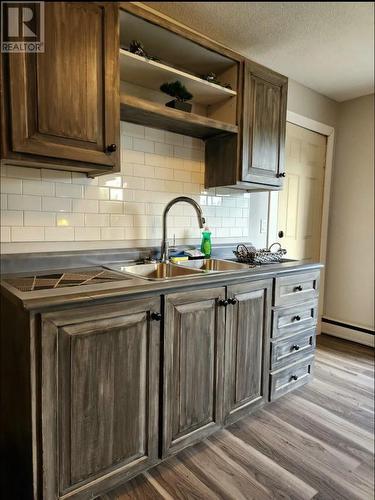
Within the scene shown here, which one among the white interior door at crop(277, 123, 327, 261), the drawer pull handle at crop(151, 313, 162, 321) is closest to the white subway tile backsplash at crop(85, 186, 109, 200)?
the drawer pull handle at crop(151, 313, 162, 321)

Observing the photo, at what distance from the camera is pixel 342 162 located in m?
3.22

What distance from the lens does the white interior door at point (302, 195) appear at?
291 centimetres

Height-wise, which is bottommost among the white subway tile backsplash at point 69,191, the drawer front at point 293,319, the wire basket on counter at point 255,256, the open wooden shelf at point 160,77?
the drawer front at point 293,319

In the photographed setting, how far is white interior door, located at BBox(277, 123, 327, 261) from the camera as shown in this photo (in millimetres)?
2906

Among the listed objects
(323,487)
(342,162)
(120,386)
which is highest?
(342,162)

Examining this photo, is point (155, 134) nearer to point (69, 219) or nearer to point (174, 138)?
point (174, 138)

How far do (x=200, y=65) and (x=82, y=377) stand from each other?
1880 millimetres

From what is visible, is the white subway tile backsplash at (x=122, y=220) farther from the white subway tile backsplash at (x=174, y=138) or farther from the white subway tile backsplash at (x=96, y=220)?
the white subway tile backsplash at (x=174, y=138)

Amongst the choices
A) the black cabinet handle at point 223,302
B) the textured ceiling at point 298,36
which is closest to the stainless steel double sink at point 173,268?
the black cabinet handle at point 223,302

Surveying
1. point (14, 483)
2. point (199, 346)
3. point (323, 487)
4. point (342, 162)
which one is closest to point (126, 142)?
point (199, 346)

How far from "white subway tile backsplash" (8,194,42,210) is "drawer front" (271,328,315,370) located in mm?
1508

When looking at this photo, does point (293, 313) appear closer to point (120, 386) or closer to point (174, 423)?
point (174, 423)

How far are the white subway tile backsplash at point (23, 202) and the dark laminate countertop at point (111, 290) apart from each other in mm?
410

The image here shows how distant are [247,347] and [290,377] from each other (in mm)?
552
